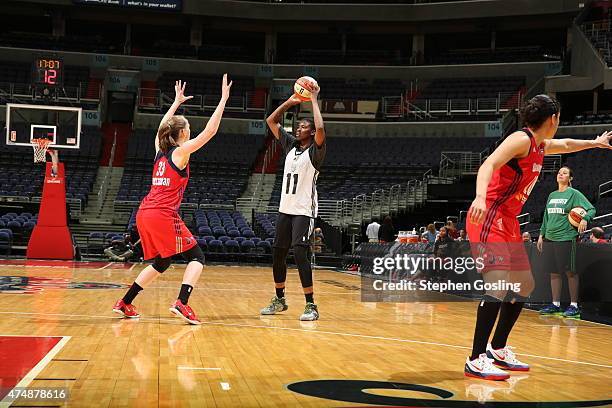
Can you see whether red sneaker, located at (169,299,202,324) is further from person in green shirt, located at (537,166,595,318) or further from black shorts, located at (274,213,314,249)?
person in green shirt, located at (537,166,595,318)

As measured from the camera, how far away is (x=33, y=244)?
18.5 meters

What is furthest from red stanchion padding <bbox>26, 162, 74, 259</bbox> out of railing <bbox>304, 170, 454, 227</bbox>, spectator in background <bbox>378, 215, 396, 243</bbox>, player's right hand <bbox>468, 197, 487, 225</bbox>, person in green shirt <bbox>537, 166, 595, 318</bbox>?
player's right hand <bbox>468, 197, 487, 225</bbox>

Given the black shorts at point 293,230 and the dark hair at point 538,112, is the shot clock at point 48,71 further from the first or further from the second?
the dark hair at point 538,112

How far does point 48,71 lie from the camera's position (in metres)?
23.7

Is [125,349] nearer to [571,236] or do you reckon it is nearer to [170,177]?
[170,177]

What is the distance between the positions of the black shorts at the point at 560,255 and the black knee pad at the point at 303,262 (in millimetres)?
3151

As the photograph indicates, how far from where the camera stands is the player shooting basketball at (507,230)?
4.38 m

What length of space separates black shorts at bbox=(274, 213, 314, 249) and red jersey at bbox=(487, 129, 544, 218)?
284 cm

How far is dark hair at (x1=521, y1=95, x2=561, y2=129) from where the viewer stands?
14.8 feet

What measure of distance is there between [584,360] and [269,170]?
25121 mm

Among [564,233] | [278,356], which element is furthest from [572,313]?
[278,356]

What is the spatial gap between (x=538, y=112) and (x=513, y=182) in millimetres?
476

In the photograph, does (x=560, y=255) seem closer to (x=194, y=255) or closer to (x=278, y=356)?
(x=194, y=255)

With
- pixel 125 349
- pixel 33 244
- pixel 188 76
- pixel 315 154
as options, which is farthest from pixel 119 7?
pixel 125 349
